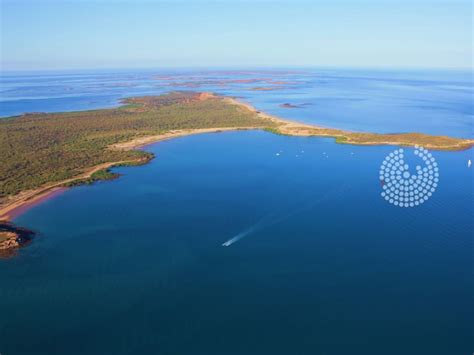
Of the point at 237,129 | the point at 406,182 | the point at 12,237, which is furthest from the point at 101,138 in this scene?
the point at 406,182

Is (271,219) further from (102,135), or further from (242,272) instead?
(102,135)

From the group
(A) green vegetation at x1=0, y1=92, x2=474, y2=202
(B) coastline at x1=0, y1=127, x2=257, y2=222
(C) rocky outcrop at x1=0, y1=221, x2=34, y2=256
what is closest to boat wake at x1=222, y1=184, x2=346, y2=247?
(C) rocky outcrop at x1=0, y1=221, x2=34, y2=256

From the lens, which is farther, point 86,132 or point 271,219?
point 86,132

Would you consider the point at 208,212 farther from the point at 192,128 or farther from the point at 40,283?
the point at 192,128

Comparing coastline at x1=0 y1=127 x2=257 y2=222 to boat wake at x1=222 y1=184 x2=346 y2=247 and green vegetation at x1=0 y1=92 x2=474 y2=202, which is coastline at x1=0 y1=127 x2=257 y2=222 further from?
boat wake at x1=222 y1=184 x2=346 y2=247

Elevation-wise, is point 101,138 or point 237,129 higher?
point 237,129
